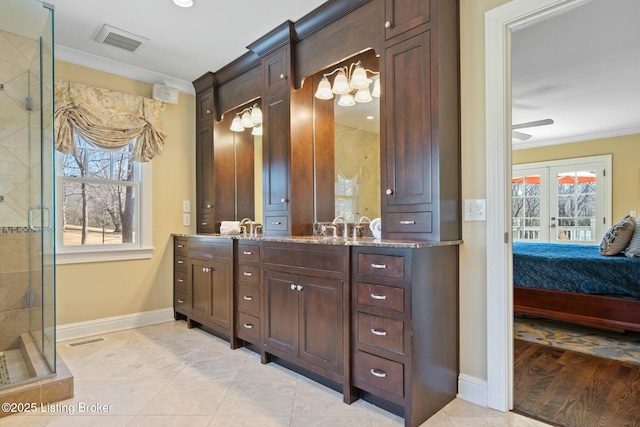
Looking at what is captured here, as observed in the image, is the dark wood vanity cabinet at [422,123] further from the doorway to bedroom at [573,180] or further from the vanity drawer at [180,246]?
the vanity drawer at [180,246]

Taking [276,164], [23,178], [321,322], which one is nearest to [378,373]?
[321,322]

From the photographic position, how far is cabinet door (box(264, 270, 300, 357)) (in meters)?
2.31

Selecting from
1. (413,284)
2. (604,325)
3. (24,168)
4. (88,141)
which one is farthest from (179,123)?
(604,325)

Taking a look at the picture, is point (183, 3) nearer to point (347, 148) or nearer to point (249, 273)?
point (347, 148)

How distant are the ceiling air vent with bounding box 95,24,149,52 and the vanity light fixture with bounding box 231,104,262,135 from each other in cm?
106

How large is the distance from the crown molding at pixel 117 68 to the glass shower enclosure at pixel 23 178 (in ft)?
1.26

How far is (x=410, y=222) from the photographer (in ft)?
6.77

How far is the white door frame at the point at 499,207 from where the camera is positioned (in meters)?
1.87

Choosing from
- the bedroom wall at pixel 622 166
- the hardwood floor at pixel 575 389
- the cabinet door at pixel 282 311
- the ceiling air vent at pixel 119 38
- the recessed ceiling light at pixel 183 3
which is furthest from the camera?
the bedroom wall at pixel 622 166

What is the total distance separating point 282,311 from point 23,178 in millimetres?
2297

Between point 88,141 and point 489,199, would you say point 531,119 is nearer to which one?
point 489,199

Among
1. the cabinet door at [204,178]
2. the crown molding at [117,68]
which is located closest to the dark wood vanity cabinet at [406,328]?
the cabinet door at [204,178]

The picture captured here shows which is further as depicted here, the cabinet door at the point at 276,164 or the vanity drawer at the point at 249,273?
the cabinet door at the point at 276,164

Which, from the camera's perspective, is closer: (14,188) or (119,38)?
(14,188)
